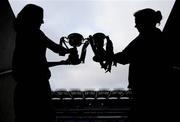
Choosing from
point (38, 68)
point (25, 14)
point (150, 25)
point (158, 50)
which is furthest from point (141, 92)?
point (25, 14)

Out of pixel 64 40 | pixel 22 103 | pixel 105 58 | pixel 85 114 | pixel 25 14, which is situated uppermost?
pixel 25 14

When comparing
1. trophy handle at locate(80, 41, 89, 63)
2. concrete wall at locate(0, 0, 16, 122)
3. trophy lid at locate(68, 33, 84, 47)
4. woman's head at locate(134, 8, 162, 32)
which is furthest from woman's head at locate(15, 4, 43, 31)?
woman's head at locate(134, 8, 162, 32)

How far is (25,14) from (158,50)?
1.64 metres

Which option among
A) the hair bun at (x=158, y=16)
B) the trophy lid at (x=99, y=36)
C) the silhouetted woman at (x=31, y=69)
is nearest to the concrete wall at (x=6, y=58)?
the silhouetted woman at (x=31, y=69)

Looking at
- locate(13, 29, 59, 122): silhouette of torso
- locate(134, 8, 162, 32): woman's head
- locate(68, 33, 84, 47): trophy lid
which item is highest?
locate(134, 8, 162, 32): woman's head

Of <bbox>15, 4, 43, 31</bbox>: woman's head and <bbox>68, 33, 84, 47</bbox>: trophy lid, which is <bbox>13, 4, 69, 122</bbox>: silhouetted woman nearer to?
<bbox>15, 4, 43, 31</bbox>: woman's head

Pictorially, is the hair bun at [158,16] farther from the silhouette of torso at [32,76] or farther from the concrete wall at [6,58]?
the concrete wall at [6,58]

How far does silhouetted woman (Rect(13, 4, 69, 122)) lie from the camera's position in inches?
141

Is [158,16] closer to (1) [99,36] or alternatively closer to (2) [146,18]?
(2) [146,18]

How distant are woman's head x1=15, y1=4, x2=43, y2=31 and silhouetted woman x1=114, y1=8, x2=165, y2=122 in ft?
3.82

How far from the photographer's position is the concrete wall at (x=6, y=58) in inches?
154

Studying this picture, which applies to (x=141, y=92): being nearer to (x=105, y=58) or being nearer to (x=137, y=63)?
(x=137, y=63)

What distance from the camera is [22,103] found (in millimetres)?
3576

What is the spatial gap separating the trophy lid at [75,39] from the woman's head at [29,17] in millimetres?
657
